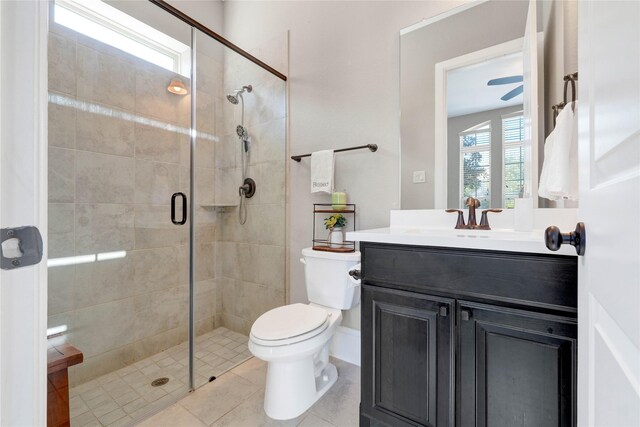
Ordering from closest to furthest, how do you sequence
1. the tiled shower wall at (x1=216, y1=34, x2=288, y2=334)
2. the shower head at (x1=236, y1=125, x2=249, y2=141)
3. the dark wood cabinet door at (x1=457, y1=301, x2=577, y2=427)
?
the dark wood cabinet door at (x1=457, y1=301, x2=577, y2=427) < the tiled shower wall at (x1=216, y1=34, x2=288, y2=334) < the shower head at (x1=236, y1=125, x2=249, y2=141)

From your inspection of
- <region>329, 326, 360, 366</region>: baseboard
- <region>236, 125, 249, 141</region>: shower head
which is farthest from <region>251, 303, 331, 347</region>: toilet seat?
<region>236, 125, 249, 141</region>: shower head

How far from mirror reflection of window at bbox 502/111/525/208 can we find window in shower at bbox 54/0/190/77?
2.03 m

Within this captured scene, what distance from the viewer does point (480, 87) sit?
1.49 metres

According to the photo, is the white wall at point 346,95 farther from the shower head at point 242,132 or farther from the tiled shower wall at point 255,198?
the shower head at point 242,132

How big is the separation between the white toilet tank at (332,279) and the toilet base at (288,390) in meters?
0.36

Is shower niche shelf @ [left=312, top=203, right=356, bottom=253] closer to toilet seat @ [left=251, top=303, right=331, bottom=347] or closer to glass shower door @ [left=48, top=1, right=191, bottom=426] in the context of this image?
toilet seat @ [left=251, top=303, right=331, bottom=347]

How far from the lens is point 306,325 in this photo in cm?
140

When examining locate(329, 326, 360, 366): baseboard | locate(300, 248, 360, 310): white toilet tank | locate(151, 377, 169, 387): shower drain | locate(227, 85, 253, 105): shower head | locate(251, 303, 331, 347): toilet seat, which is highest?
locate(227, 85, 253, 105): shower head

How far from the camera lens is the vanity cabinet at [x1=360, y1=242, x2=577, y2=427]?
83 centimetres

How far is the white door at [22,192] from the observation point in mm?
421

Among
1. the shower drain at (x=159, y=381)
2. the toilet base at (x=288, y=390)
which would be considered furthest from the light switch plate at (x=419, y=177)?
the shower drain at (x=159, y=381)

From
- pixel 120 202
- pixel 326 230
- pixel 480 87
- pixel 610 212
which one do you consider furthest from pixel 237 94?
pixel 610 212

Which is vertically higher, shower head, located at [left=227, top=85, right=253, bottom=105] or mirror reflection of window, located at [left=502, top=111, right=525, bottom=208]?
shower head, located at [left=227, top=85, right=253, bottom=105]

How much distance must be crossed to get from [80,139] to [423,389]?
2136 mm
